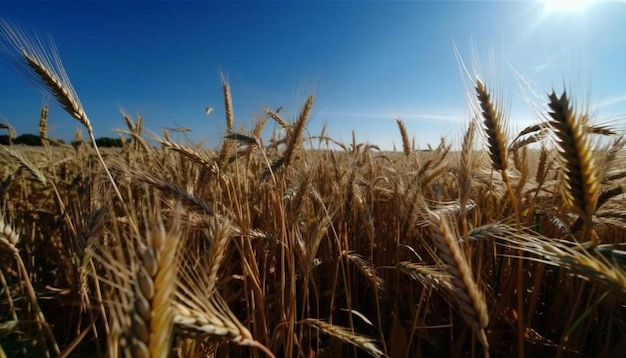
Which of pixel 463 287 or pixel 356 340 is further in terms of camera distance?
pixel 356 340

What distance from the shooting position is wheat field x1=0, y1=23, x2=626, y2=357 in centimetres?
70

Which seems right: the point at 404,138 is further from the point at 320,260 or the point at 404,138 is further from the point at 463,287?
the point at 463,287

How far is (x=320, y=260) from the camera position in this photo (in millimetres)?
1771

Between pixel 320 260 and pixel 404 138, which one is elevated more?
pixel 404 138

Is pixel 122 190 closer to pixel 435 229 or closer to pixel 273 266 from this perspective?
pixel 273 266

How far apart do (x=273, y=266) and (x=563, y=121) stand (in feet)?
5.73

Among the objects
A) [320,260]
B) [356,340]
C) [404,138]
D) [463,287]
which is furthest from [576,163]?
[404,138]

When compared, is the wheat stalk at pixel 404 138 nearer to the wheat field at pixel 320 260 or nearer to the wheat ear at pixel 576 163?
the wheat field at pixel 320 260

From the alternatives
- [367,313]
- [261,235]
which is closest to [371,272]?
[261,235]

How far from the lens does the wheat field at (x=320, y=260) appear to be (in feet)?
2.29

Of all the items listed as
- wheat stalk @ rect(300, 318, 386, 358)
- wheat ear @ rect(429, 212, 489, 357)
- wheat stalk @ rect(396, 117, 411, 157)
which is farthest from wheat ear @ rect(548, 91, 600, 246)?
wheat stalk @ rect(396, 117, 411, 157)

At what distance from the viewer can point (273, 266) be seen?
2.08 meters

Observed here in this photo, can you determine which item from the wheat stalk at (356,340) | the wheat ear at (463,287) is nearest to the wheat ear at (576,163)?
Answer: the wheat ear at (463,287)

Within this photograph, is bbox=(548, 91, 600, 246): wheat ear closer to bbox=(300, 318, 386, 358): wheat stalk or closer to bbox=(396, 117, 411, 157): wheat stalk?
bbox=(300, 318, 386, 358): wheat stalk
